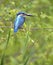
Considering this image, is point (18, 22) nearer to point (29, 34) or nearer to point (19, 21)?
point (19, 21)

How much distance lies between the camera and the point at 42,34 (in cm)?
325

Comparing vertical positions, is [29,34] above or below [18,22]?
below

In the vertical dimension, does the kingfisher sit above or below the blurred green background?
above

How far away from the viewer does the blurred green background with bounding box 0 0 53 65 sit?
275 centimetres

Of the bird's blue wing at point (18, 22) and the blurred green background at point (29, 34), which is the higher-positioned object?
the bird's blue wing at point (18, 22)

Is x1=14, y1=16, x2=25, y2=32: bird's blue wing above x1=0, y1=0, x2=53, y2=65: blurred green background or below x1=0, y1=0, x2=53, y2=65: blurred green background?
above

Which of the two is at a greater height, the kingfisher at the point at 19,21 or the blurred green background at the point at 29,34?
the kingfisher at the point at 19,21

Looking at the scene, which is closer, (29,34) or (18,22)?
(18,22)

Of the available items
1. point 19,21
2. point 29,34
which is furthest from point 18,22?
point 29,34

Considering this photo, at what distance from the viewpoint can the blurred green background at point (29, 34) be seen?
9.01ft

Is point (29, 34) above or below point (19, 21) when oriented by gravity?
below

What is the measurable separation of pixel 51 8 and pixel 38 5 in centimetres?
25

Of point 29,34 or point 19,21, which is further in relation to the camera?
point 29,34

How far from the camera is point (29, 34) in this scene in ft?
10.8
